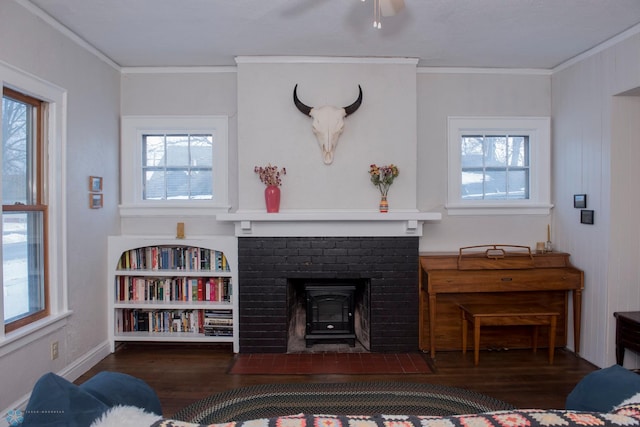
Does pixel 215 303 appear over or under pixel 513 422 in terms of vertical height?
under

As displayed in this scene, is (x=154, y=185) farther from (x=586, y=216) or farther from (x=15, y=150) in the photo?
(x=586, y=216)

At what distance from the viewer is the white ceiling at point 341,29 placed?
2.69 meters

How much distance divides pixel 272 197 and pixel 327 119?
86 centimetres

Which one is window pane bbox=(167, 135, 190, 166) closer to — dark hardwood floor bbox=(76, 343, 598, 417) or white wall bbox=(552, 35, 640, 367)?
dark hardwood floor bbox=(76, 343, 598, 417)

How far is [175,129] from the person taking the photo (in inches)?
154

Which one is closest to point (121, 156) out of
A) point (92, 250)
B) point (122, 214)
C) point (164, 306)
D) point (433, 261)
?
point (122, 214)

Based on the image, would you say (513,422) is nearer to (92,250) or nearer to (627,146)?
(627,146)

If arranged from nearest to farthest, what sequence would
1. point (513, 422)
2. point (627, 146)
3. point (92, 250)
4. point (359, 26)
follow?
1. point (513, 422)
2. point (359, 26)
3. point (627, 146)
4. point (92, 250)

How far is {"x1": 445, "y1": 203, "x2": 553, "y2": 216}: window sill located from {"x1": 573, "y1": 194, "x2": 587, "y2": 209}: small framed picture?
1.01ft

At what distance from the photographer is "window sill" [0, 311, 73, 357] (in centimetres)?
240

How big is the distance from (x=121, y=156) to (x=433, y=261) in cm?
319

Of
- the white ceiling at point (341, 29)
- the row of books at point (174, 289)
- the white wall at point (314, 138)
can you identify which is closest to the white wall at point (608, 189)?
the white ceiling at point (341, 29)

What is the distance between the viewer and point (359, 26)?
9.87ft

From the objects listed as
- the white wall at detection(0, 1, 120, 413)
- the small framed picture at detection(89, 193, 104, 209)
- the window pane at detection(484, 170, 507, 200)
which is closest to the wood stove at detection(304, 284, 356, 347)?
the window pane at detection(484, 170, 507, 200)
